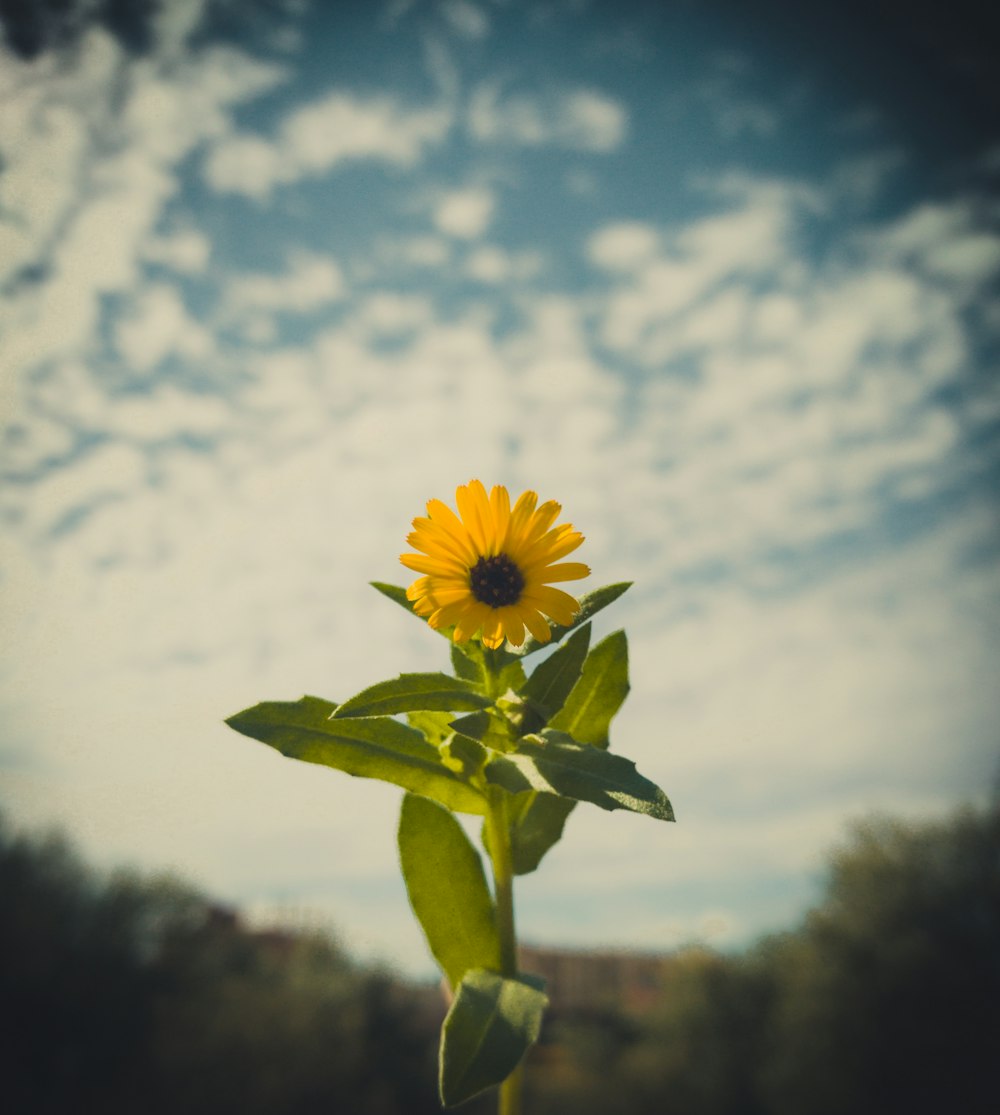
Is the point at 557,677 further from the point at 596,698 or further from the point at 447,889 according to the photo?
the point at 447,889

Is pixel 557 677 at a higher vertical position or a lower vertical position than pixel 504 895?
higher

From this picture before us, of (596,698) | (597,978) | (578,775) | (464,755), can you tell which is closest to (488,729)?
(464,755)

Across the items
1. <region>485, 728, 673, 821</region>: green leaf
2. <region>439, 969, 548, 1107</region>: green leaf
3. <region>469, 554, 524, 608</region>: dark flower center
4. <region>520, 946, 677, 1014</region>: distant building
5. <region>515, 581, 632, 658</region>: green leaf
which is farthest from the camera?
<region>520, 946, 677, 1014</region>: distant building

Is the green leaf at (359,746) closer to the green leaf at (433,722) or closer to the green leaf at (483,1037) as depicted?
the green leaf at (433,722)

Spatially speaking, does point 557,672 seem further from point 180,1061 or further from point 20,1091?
point 180,1061

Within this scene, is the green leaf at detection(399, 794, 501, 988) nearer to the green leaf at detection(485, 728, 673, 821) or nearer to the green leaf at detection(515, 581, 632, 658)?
the green leaf at detection(485, 728, 673, 821)

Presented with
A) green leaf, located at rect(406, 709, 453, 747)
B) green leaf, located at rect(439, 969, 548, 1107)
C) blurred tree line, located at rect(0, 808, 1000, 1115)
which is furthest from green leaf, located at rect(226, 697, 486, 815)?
blurred tree line, located at rect(0, 808, 1000, 1115)

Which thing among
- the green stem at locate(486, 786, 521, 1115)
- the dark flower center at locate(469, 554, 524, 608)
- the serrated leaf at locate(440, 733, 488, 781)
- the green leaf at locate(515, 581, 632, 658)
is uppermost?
the dark flower center at locate(469, 554, 524, 608)
